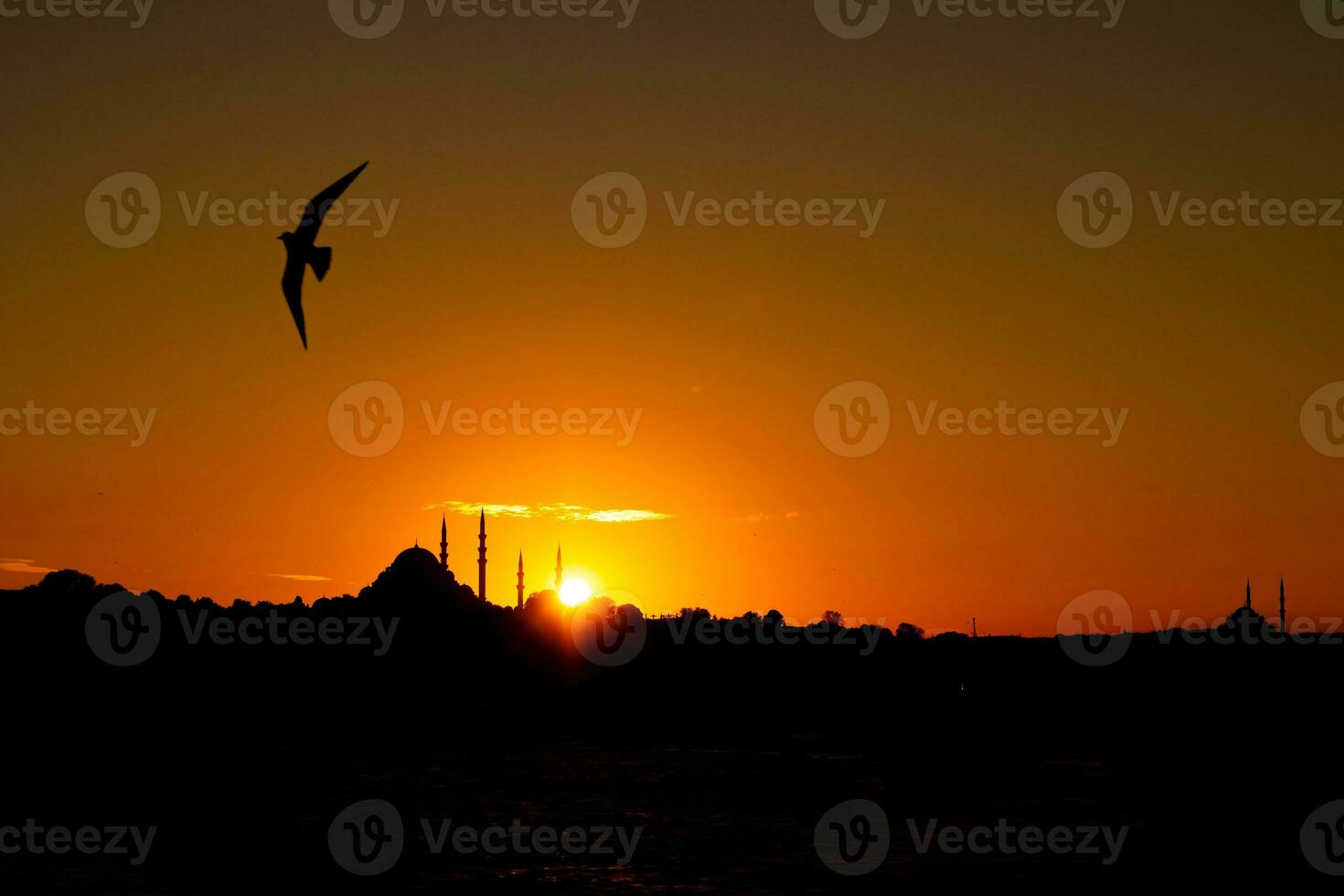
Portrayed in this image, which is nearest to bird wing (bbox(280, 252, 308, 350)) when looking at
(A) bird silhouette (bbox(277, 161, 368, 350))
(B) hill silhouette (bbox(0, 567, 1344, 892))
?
(A) bird silhouette (bbox(277, 161, 368, 350))

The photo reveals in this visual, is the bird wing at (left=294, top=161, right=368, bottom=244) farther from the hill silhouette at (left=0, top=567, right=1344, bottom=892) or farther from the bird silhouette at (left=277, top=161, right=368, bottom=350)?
the hill silhouette at (left=0, top=567, right=1344, bottom=892)

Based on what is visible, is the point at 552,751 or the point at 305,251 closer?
the point at 305,251

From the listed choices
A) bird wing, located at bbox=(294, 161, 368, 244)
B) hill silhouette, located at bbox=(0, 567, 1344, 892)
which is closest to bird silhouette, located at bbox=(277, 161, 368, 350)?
bird wing, located at bbox=(294, 161, 368, 244)

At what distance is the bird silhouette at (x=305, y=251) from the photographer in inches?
1075

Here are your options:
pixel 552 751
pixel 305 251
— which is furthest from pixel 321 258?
pixel 552 751

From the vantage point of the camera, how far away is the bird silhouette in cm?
2730

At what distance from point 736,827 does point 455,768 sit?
3059 centimetres

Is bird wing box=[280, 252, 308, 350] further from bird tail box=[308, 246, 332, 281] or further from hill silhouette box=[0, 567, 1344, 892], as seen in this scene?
hill silhouette box=[0, 567, 1344, 892]

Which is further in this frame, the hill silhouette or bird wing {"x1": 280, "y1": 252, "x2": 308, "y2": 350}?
the hill silhouette

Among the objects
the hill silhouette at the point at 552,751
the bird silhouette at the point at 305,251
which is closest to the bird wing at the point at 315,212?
the bird silhouette at the point at 305,251

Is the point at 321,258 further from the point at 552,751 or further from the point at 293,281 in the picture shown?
the point at 552,751

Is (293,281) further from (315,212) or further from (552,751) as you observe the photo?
(552,751)

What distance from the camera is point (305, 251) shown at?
28.1m

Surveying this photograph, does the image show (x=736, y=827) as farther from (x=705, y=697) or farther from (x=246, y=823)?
(x=705, y=697)
